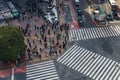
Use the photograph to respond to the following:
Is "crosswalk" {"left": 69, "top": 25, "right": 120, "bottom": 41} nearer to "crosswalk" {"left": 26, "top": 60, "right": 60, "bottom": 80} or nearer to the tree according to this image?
"crosswalk" {"left": 26, "top": 60, "right": 60, "bottom": 80}

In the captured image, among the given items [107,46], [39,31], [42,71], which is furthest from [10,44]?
[107,46]

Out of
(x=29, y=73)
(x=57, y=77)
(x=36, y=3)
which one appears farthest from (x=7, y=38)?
(x=36, y=3)

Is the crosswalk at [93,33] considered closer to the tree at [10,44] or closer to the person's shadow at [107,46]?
the person's shadow at [107,46]

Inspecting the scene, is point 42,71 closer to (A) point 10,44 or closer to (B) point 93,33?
(A) point 10,44

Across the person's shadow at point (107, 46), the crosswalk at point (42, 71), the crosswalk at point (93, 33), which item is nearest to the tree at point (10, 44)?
the crosswalk at point (42, 71)

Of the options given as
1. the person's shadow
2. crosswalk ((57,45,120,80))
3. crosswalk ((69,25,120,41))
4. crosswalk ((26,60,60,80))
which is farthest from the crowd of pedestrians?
the person's shadow

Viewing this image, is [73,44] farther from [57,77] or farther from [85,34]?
[57,77]
